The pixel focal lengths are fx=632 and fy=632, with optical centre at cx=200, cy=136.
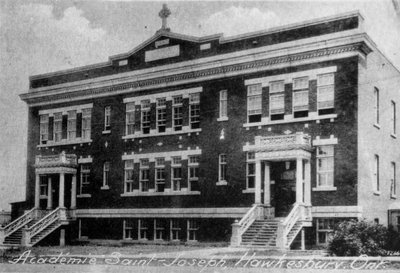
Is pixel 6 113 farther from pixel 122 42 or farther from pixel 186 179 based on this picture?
pixel 186 179

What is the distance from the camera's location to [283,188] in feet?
91.1

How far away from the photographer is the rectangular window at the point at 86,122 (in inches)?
1353

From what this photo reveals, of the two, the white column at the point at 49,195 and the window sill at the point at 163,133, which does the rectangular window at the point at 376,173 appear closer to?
the window sill at the point at 163,133

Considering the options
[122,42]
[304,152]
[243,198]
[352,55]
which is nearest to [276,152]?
[304,152]

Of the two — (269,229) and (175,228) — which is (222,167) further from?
(269,229)

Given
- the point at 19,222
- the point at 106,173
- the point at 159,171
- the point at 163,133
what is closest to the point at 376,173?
the point at 163,133

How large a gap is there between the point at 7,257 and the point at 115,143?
997 cm

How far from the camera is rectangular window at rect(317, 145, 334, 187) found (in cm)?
2622

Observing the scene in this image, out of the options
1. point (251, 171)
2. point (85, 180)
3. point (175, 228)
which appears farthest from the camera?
point (85, 180)

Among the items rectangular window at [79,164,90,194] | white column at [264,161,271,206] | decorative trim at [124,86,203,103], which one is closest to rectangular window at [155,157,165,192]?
decorative trim at [124,86,203,103]

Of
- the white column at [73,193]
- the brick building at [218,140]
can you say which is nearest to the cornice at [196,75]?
the brick building at [218,140]

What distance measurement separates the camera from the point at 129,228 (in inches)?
1270

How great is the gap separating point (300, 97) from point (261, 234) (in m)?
6.17

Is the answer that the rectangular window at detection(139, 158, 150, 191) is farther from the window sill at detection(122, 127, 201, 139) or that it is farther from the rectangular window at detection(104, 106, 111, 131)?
the rectangular window at detection(104, 106, 111, 131)
